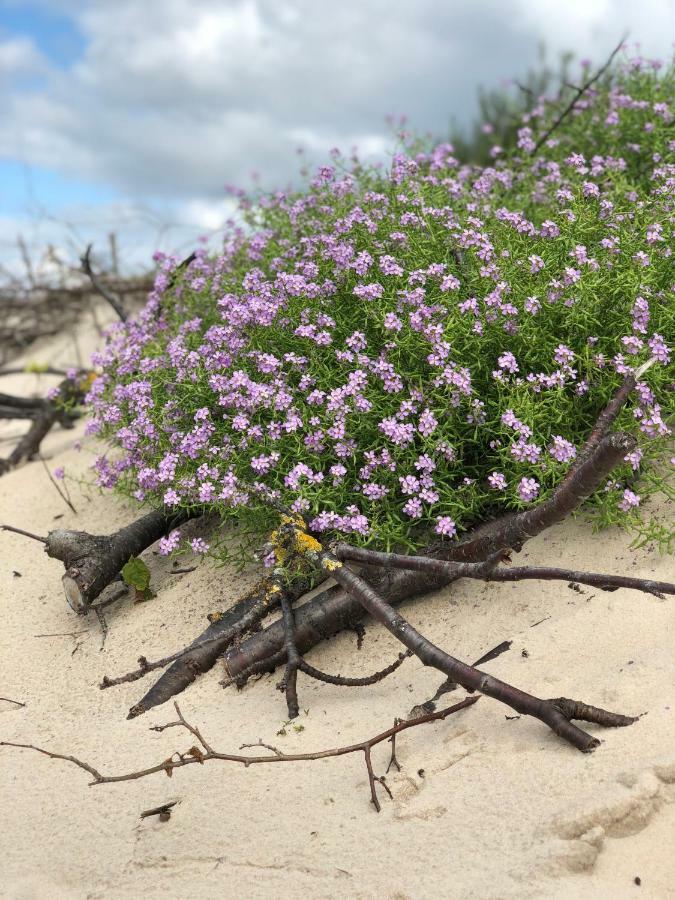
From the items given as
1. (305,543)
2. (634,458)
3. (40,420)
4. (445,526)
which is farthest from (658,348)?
(40,420)

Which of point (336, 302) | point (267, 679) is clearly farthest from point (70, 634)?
point (336, 302)

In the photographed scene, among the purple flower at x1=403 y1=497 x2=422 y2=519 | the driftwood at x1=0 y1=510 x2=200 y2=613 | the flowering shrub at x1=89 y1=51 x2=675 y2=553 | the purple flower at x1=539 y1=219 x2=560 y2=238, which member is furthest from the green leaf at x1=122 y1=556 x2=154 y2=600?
the purple flower at x1=539 y1=219 x2=560 y2=238

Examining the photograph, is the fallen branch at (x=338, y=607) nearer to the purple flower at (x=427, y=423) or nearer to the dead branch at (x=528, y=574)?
the dead branch at (x=528, y=574)

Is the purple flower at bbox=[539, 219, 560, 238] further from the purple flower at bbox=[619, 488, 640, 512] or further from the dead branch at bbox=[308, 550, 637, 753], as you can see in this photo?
the dead branch at bbox=[308, 550, 637, 753]

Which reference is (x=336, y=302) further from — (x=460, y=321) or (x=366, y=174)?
(x=366, y=174)

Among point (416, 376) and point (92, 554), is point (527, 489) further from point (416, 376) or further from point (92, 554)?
point (92, 554)

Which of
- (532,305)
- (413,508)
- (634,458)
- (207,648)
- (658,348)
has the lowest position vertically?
(207,648)

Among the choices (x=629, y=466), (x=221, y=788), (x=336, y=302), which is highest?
(x=336, y=302)
